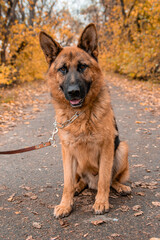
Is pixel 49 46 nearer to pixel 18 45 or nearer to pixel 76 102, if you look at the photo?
pixel 76 102

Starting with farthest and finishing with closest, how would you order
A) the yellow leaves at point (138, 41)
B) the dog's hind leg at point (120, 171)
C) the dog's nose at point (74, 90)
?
1. the yellow leaves at point (138, 41)
2. the dog's hind leg at point (120, 171)
3. the dog's nose at point (74, 90)

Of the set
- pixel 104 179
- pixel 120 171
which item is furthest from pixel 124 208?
pixel 120 171

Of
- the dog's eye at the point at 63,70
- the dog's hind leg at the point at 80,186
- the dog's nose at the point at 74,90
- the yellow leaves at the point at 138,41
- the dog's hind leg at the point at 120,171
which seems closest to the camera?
the dog's nose at the point at 74,90

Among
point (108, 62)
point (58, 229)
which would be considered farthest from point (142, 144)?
point (108, 62)

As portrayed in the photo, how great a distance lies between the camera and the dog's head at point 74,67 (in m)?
2.88

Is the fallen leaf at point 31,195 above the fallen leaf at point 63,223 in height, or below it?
below

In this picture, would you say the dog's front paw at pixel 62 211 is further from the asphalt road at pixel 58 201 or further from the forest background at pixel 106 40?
the forest background at pixel 106 40

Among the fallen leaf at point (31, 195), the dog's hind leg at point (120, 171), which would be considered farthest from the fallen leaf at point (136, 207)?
the fallen leaf at point (31, 195)

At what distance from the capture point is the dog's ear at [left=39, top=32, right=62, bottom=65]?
10.1ft

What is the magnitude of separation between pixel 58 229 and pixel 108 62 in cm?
2055

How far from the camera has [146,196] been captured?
3.15 metres

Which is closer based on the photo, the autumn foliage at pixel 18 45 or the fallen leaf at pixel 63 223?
the fallen leaf at pixel 63 223

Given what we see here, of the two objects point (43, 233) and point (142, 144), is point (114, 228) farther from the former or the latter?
point (142, 144)

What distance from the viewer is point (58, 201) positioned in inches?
128
